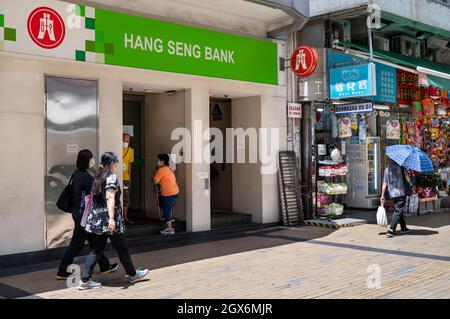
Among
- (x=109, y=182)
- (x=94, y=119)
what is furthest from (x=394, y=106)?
(x=109, y=182)

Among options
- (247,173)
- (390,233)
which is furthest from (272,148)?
(390,233)

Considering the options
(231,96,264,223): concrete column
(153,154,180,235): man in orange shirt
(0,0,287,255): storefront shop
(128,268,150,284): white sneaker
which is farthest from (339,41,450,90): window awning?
(128,268,150,284): white sneaker

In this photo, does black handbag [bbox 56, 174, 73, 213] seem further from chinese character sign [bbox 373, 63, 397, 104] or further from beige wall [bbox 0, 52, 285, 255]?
chinese character sign [bbox 373, 63, 397, 104]

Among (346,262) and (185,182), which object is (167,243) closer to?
(185,182)

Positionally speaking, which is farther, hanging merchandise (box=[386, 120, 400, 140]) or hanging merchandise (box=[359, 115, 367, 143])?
hanging merchandise (box=[386, 120, 400, 140])

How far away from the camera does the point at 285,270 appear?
7309 mm

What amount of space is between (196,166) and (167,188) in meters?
0.80

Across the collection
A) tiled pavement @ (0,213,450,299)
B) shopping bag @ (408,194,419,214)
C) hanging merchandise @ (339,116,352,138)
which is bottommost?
tiled pavement @ (0,213,450,299)

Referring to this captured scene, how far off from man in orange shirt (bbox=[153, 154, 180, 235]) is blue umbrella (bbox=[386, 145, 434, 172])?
168 inches

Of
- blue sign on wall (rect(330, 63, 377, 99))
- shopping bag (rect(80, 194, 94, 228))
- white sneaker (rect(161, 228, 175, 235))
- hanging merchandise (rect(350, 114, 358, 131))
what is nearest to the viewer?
shopping bag (rect(80, 194, 94, 228))

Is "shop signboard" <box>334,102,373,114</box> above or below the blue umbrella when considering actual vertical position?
above

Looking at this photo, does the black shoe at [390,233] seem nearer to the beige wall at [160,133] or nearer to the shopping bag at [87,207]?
the beige wall at [160,133]

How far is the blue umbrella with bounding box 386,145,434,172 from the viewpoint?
9867 millimetres

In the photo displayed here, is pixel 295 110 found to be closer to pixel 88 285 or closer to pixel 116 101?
pixel 116 101
